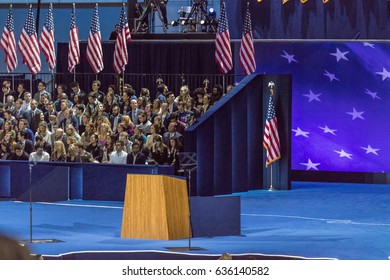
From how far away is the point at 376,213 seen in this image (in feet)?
67.5

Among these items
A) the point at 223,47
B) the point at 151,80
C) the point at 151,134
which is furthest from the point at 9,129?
the point at 223,47

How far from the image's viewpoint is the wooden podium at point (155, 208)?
53.0 ft

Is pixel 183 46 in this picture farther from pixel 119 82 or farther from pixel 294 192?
pixel 294 192

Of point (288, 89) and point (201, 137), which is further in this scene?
point (288, 89)

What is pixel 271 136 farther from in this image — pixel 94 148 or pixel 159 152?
pixel 94 148

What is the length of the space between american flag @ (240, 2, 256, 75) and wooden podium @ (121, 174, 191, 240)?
403 inches

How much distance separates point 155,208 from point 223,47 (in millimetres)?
11183

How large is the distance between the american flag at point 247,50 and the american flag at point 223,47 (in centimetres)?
56

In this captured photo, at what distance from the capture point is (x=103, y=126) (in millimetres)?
23078

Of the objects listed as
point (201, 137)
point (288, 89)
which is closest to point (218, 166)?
point (201, 137)

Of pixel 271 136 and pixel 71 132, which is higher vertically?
pixel 71 132

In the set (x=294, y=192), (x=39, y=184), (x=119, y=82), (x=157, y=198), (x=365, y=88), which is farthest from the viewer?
(x=119, y=82)

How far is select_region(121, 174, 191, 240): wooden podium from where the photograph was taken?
16.2 meters

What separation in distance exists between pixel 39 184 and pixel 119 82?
6.17 metres
